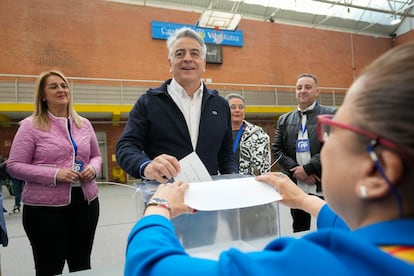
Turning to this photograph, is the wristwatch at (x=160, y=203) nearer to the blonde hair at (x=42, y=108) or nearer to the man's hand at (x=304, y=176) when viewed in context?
the blonde hair at (x=42, y=108)

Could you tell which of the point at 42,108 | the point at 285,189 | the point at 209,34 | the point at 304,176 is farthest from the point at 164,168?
the point at 209,34

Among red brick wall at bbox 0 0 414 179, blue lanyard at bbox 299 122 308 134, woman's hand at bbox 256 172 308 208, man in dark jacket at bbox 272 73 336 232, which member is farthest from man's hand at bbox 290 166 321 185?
red brick wall at bbox 0 0 414 179

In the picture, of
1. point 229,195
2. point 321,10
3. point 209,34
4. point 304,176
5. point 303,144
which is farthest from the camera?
point 321,10

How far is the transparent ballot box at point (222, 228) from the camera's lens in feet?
2.63

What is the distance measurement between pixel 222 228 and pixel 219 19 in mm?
8826

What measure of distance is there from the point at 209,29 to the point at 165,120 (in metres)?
9.71

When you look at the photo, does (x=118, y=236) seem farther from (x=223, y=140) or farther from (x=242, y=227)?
(x=242, y=227)

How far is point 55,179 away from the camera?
1.57 m

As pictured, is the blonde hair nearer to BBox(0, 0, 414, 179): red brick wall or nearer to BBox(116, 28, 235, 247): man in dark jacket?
BBox(116, 28, 235, 247): man in dark jacket

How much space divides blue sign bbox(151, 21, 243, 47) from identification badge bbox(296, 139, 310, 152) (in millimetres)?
7980

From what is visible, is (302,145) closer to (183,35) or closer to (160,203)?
(183,35)

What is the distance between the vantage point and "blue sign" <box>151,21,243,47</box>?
31.4ft

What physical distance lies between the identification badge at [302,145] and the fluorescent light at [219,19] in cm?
696

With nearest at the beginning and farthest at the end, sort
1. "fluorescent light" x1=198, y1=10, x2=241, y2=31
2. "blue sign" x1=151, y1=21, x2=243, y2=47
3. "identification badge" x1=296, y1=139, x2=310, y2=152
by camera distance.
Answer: "identification badge" x1=296, y1=139, x2=310, y2=152, "fluorescent light" x1=198, y1=10, x2=241, y2=31, "blue sign" x1=151, y1=21, x2=243, y2=47
